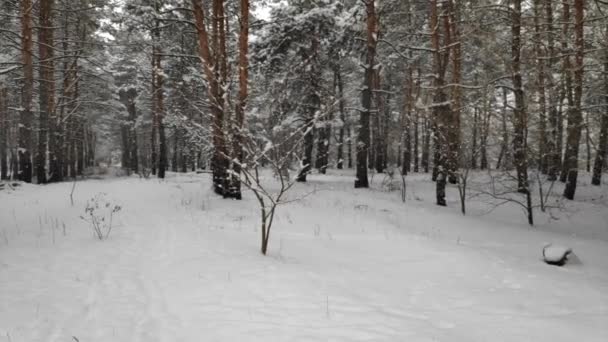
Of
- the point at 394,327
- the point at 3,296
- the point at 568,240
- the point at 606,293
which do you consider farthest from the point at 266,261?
the point at 568,240

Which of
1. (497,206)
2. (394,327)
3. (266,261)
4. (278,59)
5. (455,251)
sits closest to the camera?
(394,327)

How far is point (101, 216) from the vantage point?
28.5 feet

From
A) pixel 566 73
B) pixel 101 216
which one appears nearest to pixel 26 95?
pixel 101 216

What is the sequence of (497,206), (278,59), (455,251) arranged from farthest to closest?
(278,59) → (497,206) → (455,251)

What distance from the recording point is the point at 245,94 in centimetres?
1021

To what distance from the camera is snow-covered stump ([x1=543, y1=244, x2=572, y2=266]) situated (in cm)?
682

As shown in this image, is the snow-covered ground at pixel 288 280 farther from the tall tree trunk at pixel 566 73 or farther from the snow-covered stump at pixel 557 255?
the tall tree trunk at pixel 566 73

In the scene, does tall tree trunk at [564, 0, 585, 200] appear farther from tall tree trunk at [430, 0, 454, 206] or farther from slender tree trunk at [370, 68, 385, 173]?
slender tree trunk at [370, 68, 385, 173]

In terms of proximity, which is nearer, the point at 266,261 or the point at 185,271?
the point at 185,271

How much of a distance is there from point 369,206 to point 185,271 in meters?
7.20

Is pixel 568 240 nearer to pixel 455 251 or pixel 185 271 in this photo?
pixel 455 251

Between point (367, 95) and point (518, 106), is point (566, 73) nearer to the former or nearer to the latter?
point (518, 106)

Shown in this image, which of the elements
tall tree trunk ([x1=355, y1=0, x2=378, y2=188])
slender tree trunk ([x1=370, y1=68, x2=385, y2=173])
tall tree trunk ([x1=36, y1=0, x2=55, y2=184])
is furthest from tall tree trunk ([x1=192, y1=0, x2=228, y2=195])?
slender tree trunk ([x1=370, y1=68, x2=385, y2=173])

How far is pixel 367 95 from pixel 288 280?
423 inches
